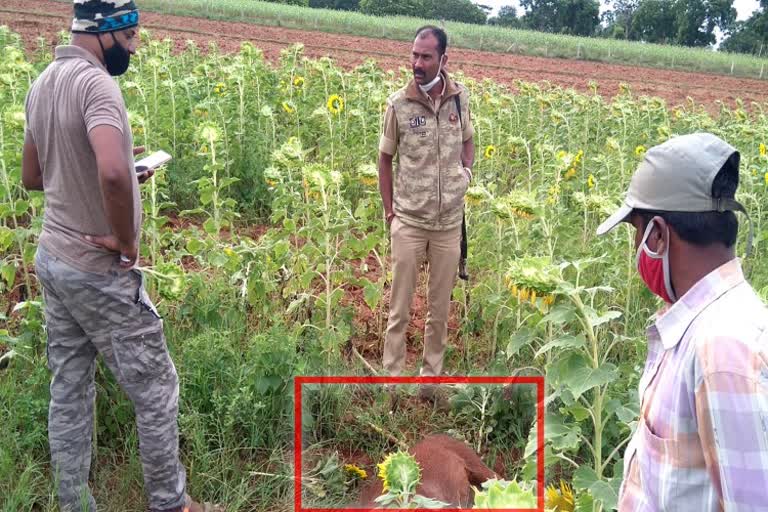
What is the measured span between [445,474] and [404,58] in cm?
2162

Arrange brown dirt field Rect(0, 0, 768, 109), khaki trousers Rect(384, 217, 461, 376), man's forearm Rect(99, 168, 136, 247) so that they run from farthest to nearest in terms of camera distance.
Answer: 1. brown dirt field Rect(0, 0, 768, 109)
2. khaki trousers Rect(384, 217, 461, 376)
3. man's forearm Rect(99, 168, 136, 247)

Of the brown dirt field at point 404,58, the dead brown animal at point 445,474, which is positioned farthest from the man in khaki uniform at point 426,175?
the brown dirt field at point 404,58

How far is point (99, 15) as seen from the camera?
9.07 ft

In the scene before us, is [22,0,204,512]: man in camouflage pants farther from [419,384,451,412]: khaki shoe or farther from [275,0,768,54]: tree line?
[275,0,768,54]: tree line

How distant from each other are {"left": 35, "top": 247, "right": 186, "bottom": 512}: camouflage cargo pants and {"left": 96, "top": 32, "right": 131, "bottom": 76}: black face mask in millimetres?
737

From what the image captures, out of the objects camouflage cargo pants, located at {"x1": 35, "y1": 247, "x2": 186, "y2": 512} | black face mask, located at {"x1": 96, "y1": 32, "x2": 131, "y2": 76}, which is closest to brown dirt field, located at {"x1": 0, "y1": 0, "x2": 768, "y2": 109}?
black face mask, located at {"x1": 96, "y1": 32, "x2": 131, "y2": 76}

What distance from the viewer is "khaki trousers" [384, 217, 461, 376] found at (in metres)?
4.21

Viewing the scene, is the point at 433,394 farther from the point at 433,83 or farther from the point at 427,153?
the point at 433,83

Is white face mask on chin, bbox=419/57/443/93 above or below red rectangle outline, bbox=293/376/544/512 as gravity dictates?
above

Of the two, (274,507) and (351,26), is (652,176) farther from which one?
(351,26)

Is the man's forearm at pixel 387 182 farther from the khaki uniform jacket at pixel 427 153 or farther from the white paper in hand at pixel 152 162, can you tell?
the white paper in hand at pixel 152 162

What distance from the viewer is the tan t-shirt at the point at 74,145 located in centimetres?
263

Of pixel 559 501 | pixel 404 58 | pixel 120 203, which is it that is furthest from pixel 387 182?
pixel 404 58

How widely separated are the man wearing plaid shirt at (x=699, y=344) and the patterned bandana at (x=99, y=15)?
2.03 metres
